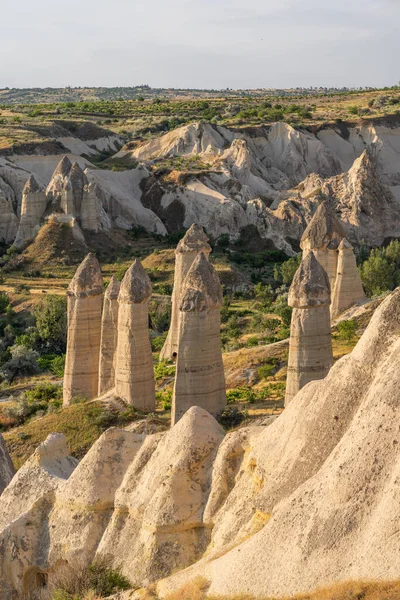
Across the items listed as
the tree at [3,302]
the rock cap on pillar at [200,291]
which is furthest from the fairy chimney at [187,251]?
the tree at [3,302]

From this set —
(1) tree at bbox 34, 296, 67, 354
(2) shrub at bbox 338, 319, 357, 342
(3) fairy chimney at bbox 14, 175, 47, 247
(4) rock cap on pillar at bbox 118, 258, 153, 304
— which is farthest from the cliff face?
(4) rock cap on pillar at bbox 118, 258, 153, 304

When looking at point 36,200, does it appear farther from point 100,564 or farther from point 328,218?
point 100,564

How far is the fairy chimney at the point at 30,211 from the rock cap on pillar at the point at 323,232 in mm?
26183

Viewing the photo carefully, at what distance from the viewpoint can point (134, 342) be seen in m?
22.0

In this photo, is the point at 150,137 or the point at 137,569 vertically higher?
the point at 150,137

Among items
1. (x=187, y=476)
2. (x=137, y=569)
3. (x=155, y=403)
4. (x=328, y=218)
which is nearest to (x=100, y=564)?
(x=137, y=569)

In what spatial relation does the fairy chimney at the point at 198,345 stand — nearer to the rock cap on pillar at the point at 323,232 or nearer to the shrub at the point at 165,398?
the shrub at the point at 165,398

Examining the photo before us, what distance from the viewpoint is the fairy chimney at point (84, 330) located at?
2419 cm

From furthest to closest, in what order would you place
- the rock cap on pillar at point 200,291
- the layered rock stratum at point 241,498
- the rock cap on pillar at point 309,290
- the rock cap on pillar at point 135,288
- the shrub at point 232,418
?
the rock cap on pillar at point 135,288
the shrub at point 232,418
the rock cap on pillar at point 200,291
the rock cap on pillar at point 309,290
the layered rock stratum at point 241,498

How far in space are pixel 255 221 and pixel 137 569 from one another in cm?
4638

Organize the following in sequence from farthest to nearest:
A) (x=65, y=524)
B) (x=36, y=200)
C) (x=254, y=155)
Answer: (x=254, y=155) < (x=36, y=200) < (x=65, y=524)

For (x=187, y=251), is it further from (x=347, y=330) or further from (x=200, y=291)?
(x=200, y=291)

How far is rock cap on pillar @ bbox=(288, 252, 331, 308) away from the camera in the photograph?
18453 mm

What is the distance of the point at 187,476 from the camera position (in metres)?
12.6
